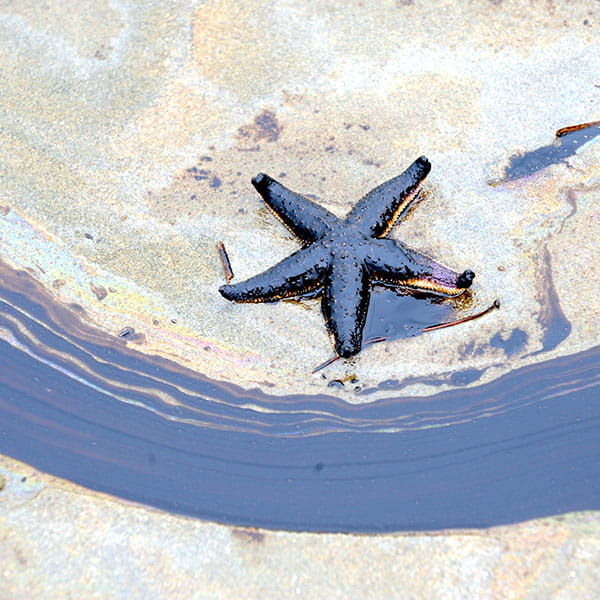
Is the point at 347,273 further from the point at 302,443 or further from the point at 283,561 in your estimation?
the point at 283,561

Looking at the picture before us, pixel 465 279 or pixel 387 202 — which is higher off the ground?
pixel 387 202

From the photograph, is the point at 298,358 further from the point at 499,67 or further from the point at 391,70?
the point at 499,67

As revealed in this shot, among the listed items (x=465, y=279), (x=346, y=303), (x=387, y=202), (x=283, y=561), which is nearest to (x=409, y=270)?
(x=465, y=279)

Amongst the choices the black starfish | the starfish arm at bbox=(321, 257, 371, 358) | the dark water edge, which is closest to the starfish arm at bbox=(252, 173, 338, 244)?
the black starfish

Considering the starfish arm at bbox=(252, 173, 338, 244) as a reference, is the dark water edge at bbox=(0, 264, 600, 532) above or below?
below

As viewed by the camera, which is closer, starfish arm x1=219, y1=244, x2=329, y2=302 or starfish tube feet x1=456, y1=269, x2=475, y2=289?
starfish tube feet x1=456, y1=269, x2=475, y2=289

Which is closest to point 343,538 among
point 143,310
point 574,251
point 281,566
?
point 281,566

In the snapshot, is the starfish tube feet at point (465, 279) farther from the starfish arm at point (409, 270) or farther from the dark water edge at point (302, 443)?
the dark water edge at point (302, 443)

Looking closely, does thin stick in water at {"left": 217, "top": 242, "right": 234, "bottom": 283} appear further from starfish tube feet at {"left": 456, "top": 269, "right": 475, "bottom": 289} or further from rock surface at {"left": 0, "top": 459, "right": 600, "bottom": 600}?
rock surface at {"left": 0, "top": 459, "right": 600, "bottom": 600}
